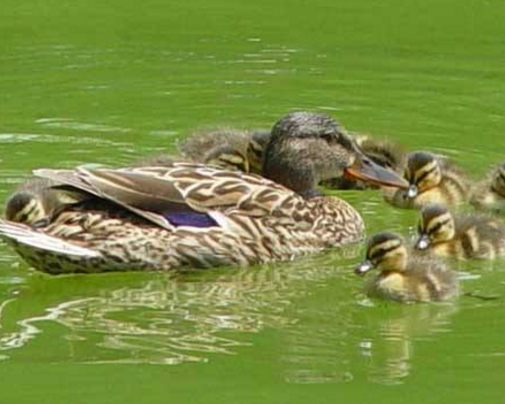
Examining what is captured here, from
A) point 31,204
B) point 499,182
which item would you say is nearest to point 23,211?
point 31,204

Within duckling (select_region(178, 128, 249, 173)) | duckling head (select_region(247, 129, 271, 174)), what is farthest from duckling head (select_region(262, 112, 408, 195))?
duckling (select_region(178, 128, 249, 173))

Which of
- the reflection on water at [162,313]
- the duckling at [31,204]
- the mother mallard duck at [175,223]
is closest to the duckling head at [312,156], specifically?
the mother mallard duck at [175,223]

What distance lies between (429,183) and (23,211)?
181 centimetres

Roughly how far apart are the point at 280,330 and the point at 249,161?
232 centimetres

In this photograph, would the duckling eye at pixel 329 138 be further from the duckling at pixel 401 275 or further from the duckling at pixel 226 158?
the duckling at pixel 401 275

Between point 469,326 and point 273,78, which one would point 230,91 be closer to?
point 273,78

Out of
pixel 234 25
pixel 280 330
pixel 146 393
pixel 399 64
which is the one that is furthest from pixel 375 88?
pixel 146 393

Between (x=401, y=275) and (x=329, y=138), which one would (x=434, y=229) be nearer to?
(x=401, y=275)

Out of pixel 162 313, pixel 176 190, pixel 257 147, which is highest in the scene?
pixel 176 190

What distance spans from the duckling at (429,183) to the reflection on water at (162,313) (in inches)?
29.8

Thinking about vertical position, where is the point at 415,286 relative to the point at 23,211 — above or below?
below

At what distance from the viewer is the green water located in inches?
271

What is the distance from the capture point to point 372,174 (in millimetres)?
9250

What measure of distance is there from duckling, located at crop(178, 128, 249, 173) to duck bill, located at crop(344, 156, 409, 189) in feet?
1.95
